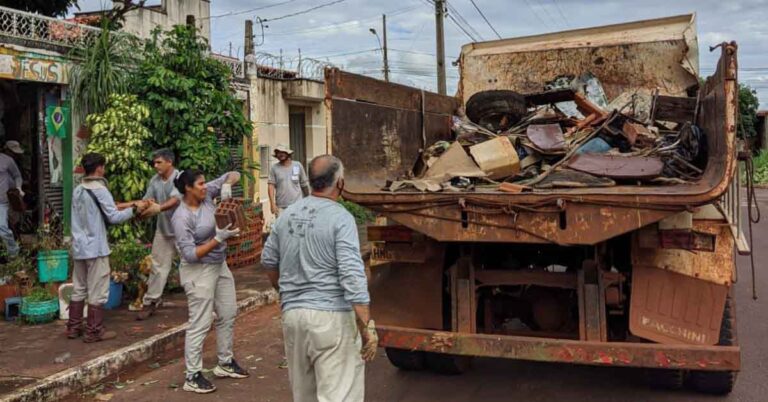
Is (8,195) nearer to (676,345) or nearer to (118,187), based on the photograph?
(118,187)

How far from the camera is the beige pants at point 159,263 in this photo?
264 inches

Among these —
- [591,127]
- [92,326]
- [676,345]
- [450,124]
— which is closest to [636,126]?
[591,127]

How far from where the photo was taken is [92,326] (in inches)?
230

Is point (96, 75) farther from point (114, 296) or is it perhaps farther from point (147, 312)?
point (147, 312)

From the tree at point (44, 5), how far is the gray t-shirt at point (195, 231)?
7689 millimetres

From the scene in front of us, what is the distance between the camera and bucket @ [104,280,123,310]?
695 cm

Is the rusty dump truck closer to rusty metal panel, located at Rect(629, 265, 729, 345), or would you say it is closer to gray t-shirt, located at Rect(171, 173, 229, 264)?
rusty metal panel, located at Rect(629, 265, 729, 345)

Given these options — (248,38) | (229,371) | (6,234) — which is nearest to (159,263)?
(229,371)

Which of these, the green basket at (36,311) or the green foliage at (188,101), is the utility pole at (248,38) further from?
the green basket at (36,311)

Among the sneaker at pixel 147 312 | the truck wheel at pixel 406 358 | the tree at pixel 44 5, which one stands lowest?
the truck wheel at pixel 406 358

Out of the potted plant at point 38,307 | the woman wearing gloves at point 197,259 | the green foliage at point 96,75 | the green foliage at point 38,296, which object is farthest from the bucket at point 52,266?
the woman wearing gloves at point 197,259

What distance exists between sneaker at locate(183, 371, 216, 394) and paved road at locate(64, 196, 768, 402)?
7cm

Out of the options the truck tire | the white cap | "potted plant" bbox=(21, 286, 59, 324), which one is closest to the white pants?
the white cap

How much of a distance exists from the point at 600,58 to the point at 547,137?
6.77 feet
